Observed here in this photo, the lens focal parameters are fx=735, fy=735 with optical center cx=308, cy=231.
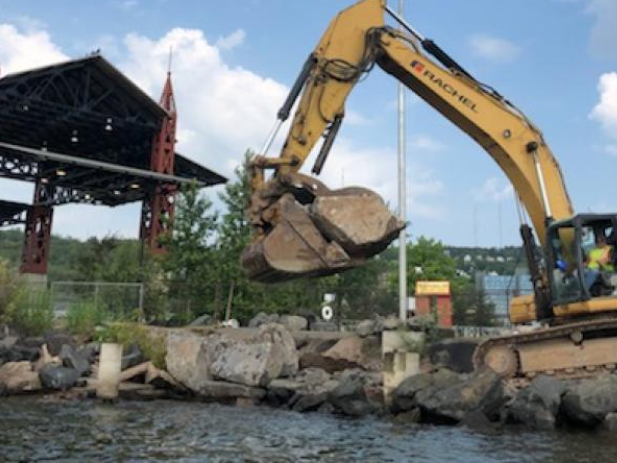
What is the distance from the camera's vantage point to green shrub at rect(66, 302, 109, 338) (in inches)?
840

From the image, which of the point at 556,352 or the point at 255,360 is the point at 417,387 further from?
the point at 255,360

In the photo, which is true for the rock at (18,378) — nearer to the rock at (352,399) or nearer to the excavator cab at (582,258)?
the rock at (352,399)

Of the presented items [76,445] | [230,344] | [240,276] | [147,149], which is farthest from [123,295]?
[76,445]

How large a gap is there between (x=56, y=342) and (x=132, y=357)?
8.93 ft

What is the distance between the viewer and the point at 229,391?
15594mm

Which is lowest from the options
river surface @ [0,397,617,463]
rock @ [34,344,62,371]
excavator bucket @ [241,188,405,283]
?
river surface @ [0,397,617,463]

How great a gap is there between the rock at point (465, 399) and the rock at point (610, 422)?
165 cm

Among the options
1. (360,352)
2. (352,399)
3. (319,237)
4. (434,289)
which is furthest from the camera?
(434,289)

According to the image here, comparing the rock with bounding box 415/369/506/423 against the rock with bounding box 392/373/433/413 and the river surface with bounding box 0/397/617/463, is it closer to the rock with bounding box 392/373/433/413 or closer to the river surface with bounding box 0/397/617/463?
the rock with bounding box 392/373/433/413

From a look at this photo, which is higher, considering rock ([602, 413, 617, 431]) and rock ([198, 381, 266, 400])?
rock ([198, 381, 266, 400])

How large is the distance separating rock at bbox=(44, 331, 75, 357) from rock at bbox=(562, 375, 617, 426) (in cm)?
1256

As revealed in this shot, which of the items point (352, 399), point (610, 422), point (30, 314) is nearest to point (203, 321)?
point (30, 314)

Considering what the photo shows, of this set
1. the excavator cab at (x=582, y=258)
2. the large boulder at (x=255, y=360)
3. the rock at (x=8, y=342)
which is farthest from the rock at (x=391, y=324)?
the rock at (x=8, y=342)

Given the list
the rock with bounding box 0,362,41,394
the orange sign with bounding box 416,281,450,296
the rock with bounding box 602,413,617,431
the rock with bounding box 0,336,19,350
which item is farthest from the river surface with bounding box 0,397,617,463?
the orange sign with bounding box 416,281,450,296
